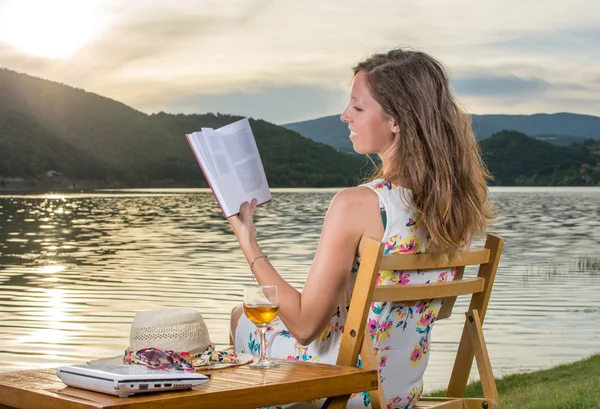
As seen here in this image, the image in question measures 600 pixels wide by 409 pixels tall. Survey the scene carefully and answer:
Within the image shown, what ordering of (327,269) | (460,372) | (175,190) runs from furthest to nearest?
(175,190) < (460,372) < (327,269)

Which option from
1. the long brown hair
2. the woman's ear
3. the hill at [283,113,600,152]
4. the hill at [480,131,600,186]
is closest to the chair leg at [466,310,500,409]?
the long brown hair

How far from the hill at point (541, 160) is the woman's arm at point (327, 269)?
97365 mm

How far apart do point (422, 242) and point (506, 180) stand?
107 meters

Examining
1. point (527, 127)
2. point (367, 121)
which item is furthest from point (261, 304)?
point (527, 127)

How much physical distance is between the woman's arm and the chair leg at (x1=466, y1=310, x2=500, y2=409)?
0.49m

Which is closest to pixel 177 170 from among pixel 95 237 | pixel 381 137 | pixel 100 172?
pixel 100 172

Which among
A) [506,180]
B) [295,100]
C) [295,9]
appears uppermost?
[295,9]

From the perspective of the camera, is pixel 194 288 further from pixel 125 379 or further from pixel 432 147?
pixel 125 379

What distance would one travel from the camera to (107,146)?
100875mm

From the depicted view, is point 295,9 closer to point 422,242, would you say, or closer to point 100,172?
point 100,172

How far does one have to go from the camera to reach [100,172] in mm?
100438

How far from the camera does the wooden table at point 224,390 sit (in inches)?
82.1

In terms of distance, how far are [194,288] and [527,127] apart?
116305mm

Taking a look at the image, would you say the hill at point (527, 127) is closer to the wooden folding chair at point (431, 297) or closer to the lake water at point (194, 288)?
the lake water at point (194, 288)
